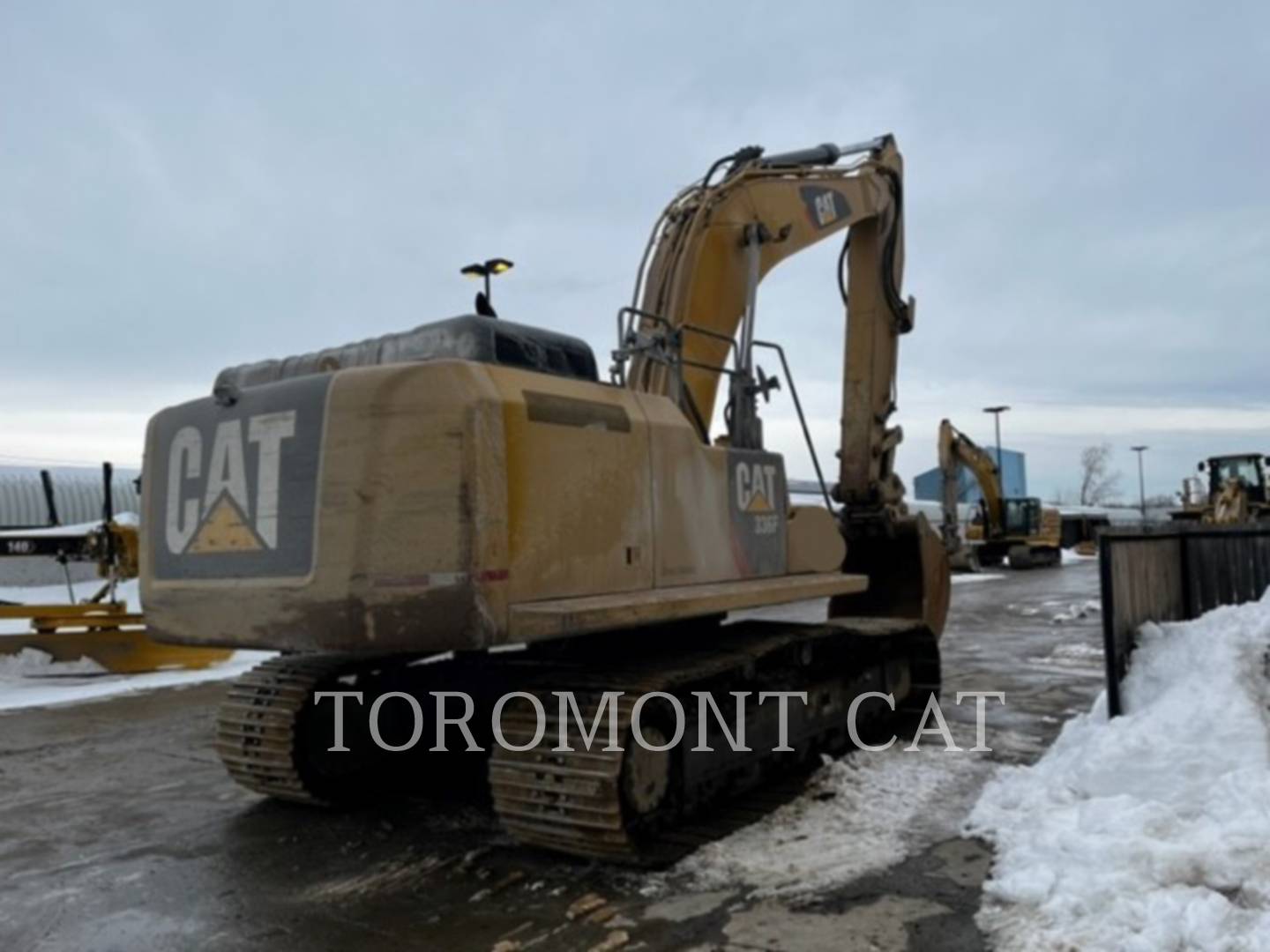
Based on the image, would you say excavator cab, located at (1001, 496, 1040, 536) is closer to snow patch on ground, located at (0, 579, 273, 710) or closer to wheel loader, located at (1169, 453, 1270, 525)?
wheel loader, located at (1169, 453, 1270, 525)

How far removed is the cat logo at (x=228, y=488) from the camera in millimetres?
4691

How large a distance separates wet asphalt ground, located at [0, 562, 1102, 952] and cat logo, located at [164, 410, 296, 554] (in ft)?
4.72

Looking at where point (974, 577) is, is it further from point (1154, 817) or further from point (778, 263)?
point (1154, 817)

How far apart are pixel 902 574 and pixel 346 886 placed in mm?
4985

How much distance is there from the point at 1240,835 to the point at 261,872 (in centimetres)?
394

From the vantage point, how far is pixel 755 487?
19.9ft

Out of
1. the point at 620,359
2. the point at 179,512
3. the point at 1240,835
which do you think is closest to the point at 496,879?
the point at 179,512

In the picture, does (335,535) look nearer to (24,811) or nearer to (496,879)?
(496,879)

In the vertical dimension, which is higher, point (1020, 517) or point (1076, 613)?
point (1020, 517)

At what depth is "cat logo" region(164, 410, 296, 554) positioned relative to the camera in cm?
469

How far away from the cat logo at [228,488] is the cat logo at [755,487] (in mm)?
2347

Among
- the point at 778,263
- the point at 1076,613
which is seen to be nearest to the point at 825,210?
the point at 778,263

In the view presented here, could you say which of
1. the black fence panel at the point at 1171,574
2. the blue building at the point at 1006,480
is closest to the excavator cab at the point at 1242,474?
the black fence panel at the point at 1171,574

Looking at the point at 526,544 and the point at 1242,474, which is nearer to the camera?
the point at 526,544
